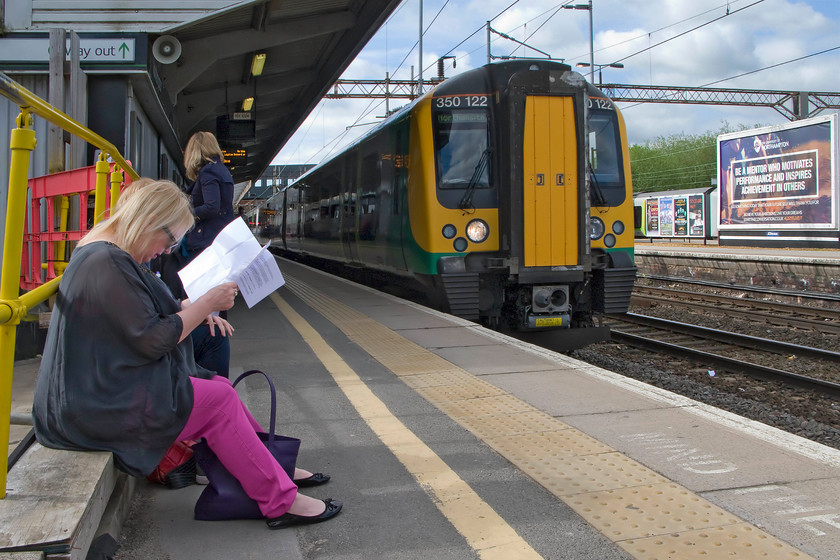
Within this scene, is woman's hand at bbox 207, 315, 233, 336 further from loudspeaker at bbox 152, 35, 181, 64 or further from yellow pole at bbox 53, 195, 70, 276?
loudspeaker at bbox 152, 35, 181, 64

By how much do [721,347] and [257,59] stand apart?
27.0ft

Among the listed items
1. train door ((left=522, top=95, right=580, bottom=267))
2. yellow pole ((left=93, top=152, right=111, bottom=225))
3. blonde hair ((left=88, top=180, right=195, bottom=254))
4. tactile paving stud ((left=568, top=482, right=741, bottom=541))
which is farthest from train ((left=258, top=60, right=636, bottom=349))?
blonde hair ((left=88, top=180, right=195, bottom=254))

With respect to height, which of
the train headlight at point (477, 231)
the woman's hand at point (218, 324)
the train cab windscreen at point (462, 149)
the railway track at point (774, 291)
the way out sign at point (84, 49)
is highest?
the way out sign at point (84, 49)

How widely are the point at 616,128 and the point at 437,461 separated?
230 inches

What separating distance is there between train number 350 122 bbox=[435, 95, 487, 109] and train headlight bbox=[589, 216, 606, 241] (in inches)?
68.3

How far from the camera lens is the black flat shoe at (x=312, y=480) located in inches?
124

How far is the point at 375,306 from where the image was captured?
930cm

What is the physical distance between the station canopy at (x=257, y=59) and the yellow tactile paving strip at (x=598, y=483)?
546 cm

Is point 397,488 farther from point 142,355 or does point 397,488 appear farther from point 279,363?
point 279,363

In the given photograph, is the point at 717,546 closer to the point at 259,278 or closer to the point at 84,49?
the point at 259,278

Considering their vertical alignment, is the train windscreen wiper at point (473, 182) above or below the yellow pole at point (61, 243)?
above

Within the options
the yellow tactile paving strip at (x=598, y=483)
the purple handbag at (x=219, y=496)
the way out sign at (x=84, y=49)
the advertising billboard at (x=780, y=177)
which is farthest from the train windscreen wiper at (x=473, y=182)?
the advertising billboard at (x=780, y=177)

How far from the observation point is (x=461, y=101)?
25.7 feet

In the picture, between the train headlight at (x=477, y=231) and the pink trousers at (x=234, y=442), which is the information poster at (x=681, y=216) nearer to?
the train headlight at (x=477, y=231)
